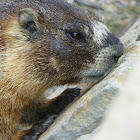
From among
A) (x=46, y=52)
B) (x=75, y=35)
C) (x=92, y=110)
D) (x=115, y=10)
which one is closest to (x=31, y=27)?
(x=46, y=52)

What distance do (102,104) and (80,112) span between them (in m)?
0.33

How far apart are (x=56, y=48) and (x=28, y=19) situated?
55cm

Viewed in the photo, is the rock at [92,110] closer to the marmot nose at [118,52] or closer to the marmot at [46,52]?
the marmot nose at [118,52]

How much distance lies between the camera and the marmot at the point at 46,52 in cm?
321

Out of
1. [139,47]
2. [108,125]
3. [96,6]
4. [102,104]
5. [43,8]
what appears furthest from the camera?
[96,6]

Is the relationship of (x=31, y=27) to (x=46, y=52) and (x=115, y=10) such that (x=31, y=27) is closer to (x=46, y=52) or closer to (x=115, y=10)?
(x=46, y=52)

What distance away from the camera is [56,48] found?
3254 millimetres

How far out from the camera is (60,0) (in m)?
3.79

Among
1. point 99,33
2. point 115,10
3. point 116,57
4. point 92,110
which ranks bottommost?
point 115,10

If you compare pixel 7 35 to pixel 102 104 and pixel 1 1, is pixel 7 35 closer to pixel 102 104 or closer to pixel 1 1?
pixel 1 1

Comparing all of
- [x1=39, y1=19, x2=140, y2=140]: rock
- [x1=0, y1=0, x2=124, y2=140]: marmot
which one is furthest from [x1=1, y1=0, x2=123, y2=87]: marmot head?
[x1=39, y1=19, x2=140, y2=140]: rock

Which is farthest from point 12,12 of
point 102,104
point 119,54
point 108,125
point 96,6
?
point 96,6

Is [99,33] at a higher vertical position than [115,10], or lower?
higher

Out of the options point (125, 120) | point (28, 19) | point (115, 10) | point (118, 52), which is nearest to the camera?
point (125, 120)
